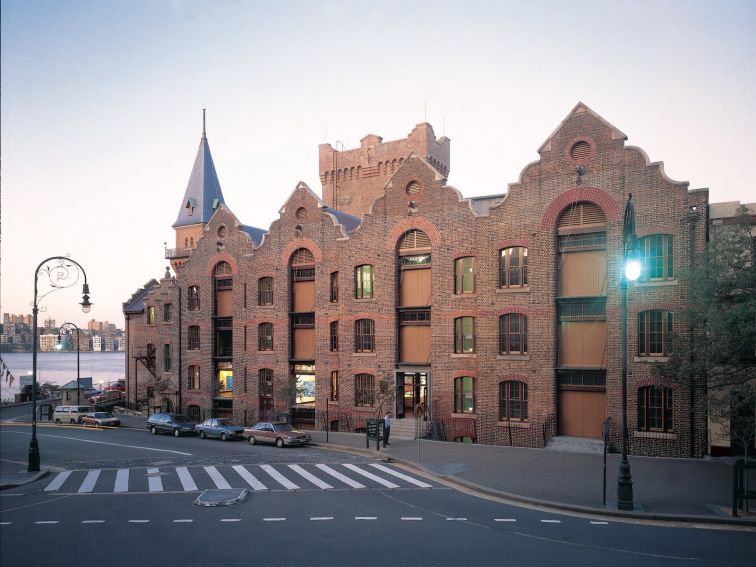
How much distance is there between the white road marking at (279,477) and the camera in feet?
70.4

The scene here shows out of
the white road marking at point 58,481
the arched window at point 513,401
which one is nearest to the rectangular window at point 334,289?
the arched window at point 513,401

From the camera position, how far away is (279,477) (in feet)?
75.9

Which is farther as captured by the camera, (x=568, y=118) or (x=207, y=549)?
(x=568, y=118)

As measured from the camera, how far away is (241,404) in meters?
42.5

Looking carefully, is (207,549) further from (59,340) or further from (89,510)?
(59,340)

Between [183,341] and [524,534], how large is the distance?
36385 mm

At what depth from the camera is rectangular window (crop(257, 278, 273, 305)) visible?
4175 cm

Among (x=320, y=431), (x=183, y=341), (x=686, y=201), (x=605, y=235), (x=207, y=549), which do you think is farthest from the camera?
→ (x=183, y=341)

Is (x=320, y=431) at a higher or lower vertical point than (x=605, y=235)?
lower

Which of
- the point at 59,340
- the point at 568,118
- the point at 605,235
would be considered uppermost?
the point at 568,118

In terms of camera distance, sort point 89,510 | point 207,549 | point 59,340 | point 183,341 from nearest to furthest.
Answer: point 207,549, point 89,510, point 59,340, point 183,341

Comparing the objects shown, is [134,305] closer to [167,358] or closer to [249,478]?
[167,358]

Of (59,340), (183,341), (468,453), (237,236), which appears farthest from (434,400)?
(59,340)

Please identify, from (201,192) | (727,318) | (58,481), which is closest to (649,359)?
(727,318)
